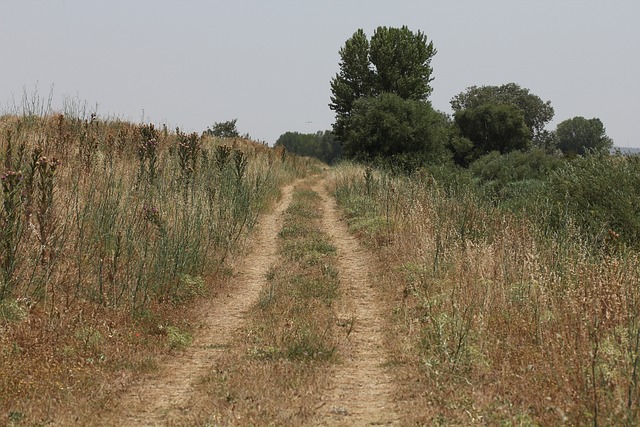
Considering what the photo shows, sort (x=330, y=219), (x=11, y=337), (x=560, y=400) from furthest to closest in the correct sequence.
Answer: (x=330, y=219) < (x=11, y=337) < (x=560, y=400)

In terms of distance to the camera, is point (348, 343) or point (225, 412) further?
point (348, 343)

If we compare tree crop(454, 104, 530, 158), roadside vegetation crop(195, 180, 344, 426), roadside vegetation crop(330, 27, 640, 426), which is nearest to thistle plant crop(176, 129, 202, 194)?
roadside vegetation crop(195, 180, 344, 426)

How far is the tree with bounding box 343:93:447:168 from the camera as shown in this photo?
31658mm

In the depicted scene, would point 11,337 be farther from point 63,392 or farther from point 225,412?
point 225,412

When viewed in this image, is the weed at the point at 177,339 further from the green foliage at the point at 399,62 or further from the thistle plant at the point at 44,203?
the green foliage at the point at 399,62

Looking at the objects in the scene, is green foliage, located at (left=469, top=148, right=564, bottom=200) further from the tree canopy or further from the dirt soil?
the dirt soil

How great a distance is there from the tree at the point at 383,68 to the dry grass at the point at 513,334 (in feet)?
102

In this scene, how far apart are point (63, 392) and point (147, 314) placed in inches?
81.2

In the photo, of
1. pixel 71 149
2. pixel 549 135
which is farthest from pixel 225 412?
pixel 549 135

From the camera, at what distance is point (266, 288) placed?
29.5 ft

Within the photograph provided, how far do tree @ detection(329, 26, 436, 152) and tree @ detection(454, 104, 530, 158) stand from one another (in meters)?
13.6

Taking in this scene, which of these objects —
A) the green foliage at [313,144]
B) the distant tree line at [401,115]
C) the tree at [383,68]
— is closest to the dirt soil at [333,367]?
the distant tree line at [401,115]

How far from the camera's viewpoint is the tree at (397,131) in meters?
31.7

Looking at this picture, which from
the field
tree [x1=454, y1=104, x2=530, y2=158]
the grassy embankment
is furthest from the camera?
tree [x1=454, y1=104, x2=530, y2=158]
